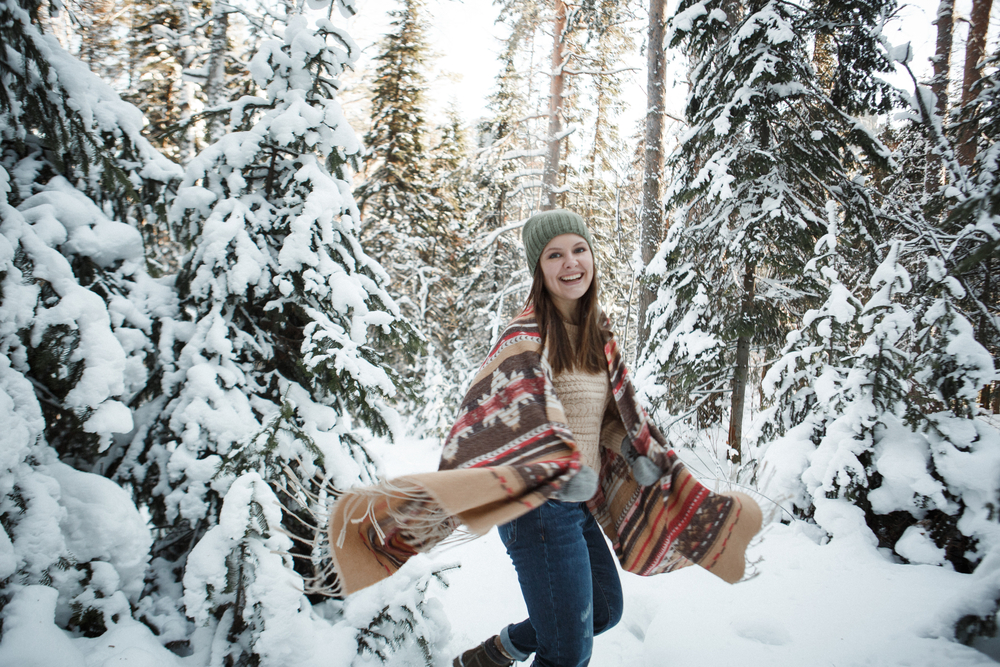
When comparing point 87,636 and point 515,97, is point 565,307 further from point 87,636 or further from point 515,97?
point 515,97

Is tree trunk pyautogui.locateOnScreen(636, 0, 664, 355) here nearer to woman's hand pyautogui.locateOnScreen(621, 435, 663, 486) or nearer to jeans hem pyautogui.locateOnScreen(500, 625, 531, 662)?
woman's hand pyautogui.locateOnScreen(621, 435, 663, 486)

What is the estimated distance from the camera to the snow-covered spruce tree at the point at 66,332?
194 centimetres

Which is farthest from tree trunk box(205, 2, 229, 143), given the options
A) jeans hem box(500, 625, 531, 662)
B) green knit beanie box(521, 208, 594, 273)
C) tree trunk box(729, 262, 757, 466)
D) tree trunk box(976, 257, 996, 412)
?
tree trunk box(976, 257, 996, 412)

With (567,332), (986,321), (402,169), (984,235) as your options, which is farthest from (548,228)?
(402,169)

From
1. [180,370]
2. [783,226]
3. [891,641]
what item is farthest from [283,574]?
[783,226]

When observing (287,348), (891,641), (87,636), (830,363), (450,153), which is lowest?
(891,641)

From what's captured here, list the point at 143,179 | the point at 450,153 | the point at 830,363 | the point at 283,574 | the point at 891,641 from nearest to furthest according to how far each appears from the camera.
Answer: the point at 283,574, the point at 891,641, the point at 143,179, the point at 830,363, the point at 450,153

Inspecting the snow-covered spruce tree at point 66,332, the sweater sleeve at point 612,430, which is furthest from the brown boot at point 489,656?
the snow-covered spruce tree at point 66,332

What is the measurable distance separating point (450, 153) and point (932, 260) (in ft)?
49.3

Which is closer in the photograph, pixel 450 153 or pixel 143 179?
pixel 143 179

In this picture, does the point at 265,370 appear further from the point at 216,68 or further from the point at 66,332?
the point at 216,68

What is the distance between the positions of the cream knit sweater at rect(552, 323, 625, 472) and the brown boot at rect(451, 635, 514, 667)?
1.01 meters

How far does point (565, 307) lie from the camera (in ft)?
7.73

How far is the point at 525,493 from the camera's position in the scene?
1.56 m
